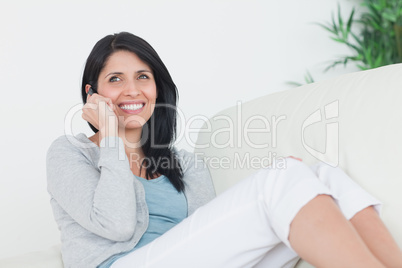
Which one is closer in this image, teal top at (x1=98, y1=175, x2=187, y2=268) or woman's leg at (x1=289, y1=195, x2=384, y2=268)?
woman's leg at (x1=289, y1=195, x2=384, y2=268)

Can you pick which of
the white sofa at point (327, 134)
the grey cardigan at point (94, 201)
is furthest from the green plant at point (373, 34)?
the grey cardigan at point (94, 201)

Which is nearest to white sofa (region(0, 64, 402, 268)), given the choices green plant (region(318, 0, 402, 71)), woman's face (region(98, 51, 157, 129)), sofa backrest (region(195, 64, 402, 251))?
sofa backrest (region(195, 64, 402, 251))

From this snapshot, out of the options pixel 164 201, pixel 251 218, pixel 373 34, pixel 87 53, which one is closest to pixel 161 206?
pixel 164 201

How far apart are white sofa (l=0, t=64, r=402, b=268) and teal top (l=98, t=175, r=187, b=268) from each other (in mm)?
173

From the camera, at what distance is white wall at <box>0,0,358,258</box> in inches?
89.9

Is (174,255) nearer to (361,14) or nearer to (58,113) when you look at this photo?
(58,113)

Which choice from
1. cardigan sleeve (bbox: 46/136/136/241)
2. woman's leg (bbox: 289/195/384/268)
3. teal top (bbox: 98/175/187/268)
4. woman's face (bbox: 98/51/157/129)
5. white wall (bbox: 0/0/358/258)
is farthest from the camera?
white wall (bbox: 0/0/358/258)

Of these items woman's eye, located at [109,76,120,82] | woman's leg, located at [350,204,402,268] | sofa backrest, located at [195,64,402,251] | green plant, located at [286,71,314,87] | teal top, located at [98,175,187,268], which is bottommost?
teal top, located at [98,175,187,268]

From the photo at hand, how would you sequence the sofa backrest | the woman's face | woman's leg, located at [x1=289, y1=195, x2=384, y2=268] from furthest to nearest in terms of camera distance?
1. the woman's face
2. the sofa backrest
3. woman's leg, located at [x1=289, y1=195, x2=384, y2=268]

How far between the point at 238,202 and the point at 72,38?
163 centimetres

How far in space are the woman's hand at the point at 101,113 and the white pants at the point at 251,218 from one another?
0.44 m

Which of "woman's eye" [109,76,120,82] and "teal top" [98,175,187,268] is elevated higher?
"woman's eye" [109,76,120,82]

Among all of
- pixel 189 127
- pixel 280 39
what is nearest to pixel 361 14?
pixel 280 39

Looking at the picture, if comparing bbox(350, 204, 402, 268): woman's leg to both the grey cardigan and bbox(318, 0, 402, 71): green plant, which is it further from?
bbox(318, 0, 402, 71): green plant
